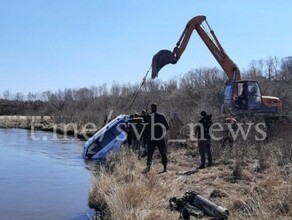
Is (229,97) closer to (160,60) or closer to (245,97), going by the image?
(245,97)

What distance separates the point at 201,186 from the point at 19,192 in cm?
662

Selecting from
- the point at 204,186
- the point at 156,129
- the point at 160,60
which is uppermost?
the point at 160,60

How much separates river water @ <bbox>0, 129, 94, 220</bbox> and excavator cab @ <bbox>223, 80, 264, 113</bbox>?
304 inches

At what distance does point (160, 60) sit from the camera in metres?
21.8

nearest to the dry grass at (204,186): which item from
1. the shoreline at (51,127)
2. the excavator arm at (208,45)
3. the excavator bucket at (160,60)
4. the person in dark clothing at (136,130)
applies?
the person in dark clothing at (136,130)

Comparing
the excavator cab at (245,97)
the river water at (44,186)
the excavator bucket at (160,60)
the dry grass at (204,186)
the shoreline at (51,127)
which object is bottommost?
the river water at (44,186)

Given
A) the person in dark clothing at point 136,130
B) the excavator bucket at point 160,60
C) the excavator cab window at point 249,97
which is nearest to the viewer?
the person in dark clothing at point 136,130

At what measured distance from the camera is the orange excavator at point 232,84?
22.1m

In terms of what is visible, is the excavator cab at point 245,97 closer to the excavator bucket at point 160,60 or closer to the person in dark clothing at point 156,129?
the excavator bucket at point 160,60

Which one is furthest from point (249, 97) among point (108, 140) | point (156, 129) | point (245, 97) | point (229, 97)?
point (156, 129)

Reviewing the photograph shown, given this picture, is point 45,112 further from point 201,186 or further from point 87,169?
point 201,186

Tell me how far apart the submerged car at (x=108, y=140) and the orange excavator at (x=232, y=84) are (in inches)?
120

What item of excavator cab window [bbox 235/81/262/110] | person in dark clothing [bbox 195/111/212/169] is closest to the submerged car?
excavator cab window [bbox 235/81/262/110]

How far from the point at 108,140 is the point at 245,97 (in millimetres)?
6872
